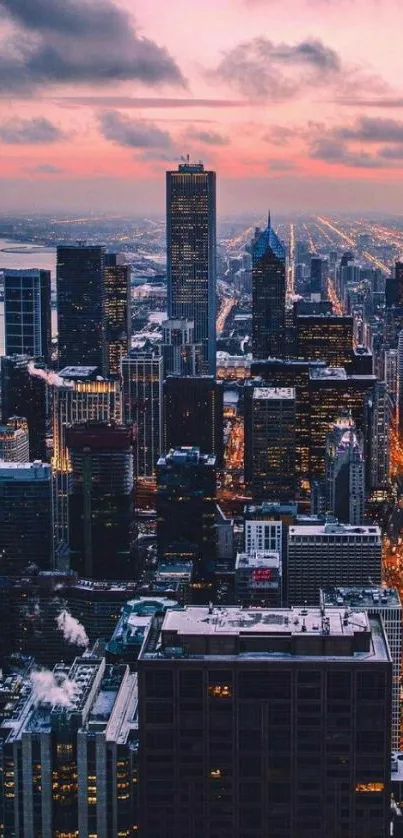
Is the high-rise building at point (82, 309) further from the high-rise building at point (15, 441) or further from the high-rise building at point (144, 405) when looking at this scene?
the high-rise building at point (15, 441)

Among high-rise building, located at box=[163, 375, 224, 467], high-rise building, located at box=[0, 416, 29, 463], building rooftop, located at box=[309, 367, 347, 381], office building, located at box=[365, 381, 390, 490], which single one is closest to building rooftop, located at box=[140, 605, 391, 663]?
high-rise building, located at box=[0, 416, 29, 463]

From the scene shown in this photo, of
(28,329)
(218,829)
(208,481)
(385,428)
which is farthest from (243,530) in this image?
(218,829)

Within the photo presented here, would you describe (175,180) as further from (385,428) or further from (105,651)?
(105,651)

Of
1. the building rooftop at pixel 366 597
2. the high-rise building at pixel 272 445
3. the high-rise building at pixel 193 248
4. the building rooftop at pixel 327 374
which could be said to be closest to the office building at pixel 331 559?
the building rooftop at pixel 366 597

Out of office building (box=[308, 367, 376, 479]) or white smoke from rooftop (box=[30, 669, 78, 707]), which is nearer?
white smoke from rooftop (box=[30, 669, 78, 707])

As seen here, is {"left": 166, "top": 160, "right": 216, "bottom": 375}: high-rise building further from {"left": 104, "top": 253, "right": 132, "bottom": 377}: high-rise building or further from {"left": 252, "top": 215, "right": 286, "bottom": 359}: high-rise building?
{"left": 104, "top": 253, "right": 132, "bottom": 377}: high-rise building

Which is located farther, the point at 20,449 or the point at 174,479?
the point at 20,449
